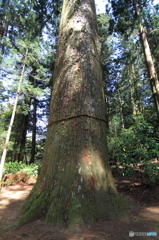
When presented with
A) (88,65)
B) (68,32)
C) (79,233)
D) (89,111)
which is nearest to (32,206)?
(79,233)

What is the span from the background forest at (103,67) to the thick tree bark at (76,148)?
77.9 inches

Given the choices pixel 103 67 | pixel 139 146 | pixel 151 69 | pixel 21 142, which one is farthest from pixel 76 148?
pixel 103 67

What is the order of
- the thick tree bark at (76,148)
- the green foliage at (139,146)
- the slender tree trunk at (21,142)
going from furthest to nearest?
the slender tree trunk at (21,142) → the green foliage at (139,146) → the thick tree bark at (76,148)

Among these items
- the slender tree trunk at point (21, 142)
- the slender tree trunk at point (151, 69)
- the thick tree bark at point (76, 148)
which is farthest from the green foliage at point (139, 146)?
the slender tree trunk at point (21, 142)

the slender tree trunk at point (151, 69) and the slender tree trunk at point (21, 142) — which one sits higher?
the slender tree trunk at point (151, 69)

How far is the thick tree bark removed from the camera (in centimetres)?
186

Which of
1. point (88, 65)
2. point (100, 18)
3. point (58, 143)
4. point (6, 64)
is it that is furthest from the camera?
point (100, 18)

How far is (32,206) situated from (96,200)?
901mm

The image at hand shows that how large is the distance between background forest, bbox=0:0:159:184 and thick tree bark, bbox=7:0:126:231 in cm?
198

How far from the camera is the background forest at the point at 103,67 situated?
4.37 meters

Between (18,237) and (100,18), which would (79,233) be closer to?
(18,237)

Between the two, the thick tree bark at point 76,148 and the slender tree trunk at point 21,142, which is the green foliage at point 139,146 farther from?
the slender tree trunk at point 21,142

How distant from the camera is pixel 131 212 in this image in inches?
89.7

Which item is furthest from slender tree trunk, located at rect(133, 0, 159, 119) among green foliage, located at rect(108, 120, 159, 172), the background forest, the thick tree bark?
the thick tree bark
